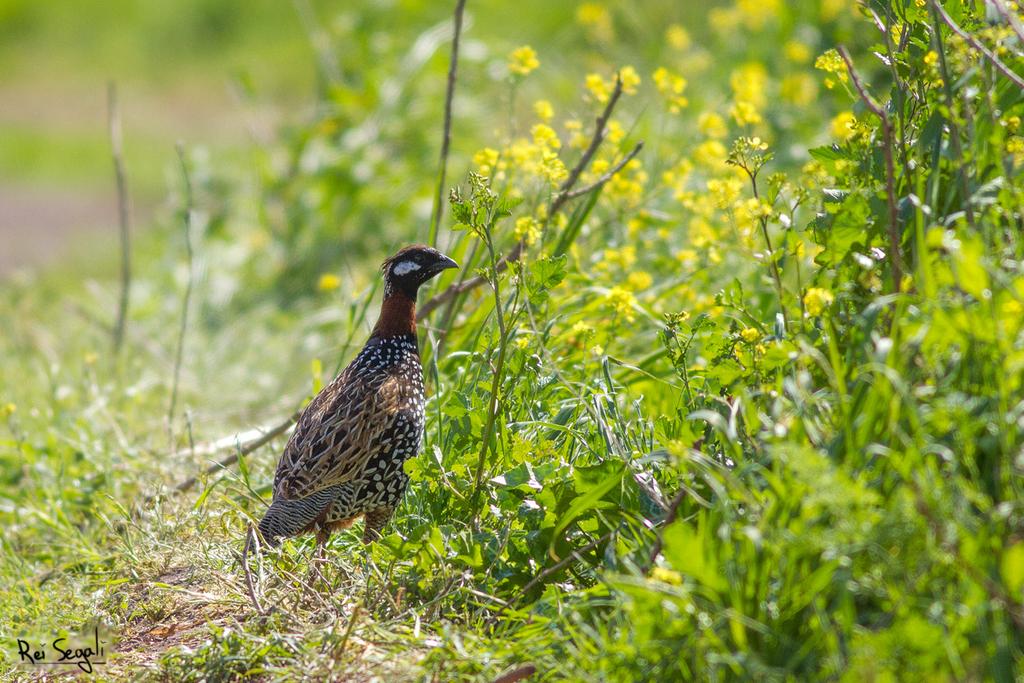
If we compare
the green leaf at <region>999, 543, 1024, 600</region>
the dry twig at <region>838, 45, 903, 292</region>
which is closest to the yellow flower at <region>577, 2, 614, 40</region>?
the dry twig at <region>838, 45, 903, 292</region>

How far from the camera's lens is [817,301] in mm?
3135

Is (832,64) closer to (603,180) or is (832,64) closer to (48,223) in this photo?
(603,180)

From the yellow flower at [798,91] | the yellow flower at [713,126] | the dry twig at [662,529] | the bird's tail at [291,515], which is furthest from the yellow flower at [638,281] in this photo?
the yellow flower at [798,91]

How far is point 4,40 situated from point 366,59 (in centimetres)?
971

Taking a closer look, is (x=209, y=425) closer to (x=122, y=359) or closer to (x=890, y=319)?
(x=122, y=359)

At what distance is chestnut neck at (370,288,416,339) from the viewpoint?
14.4 feet

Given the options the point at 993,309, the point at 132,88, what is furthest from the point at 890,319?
the point at 132,88

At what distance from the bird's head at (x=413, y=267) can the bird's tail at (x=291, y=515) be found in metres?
0.86

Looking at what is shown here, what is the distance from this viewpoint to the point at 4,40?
1611 cm

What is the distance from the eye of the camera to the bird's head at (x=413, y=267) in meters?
4.45

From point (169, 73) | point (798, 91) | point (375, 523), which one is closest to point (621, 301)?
point (375, 523)

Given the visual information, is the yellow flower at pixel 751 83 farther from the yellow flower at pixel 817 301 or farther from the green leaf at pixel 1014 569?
the green leaf at pixel 1014 569

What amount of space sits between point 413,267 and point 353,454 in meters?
0.81

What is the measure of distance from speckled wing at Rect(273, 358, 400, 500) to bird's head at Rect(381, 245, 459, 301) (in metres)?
0.41
